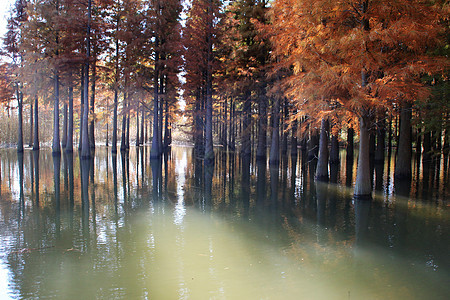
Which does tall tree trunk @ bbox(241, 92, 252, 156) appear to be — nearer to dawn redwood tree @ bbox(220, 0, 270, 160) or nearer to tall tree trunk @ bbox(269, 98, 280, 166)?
dawn redwood tree @ bbox(220, 0, 270, 160)

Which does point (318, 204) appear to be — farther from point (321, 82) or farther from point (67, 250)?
point (67, 250)

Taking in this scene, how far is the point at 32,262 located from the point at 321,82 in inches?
389

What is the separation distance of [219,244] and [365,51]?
7.61 metres

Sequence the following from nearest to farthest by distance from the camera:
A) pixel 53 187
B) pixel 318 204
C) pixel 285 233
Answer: pixel 285 233 < pixel 318 204 < pixel 53 187

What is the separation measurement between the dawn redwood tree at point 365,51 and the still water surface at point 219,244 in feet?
10.9

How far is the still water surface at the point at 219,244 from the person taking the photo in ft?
16.1

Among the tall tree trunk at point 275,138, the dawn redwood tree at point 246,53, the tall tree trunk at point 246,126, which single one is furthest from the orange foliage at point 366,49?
the tall tree trunk at point 246,126

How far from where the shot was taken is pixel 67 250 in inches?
248

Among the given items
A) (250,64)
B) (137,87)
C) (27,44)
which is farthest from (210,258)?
(27,44)

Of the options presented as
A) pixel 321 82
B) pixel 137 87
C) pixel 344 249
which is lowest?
pixel 344 249

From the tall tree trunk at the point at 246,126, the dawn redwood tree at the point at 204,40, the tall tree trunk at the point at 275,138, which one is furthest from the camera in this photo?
the tall tree trunk at the point at 246,126

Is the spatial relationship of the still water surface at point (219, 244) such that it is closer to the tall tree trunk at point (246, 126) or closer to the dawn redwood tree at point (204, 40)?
the dawn redwood tree at point (204, 40)

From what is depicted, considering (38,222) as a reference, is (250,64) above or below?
above

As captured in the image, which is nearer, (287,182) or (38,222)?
(38,222)
